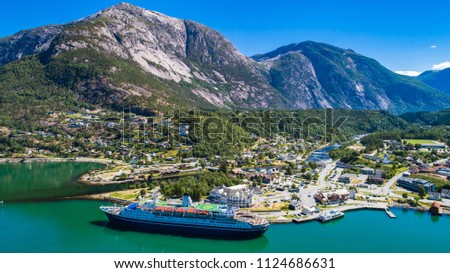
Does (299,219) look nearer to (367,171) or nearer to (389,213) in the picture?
(389,213)

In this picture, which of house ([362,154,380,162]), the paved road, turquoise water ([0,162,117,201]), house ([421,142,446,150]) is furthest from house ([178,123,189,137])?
house ([421,142,446,150])

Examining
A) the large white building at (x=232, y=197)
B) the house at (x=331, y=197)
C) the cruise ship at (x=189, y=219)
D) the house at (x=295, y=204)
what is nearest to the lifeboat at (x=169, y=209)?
the cruise ship at (x=189, y=219)

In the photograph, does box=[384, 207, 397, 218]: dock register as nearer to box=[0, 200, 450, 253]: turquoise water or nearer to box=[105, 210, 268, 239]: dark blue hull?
box=[0, 200, 450, 253]: turquoise water

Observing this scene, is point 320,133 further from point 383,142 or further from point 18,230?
point 18,230

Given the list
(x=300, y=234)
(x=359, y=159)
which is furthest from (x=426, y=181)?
(x=300, y=234)

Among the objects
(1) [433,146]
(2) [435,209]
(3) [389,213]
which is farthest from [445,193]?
(1) [433,146]

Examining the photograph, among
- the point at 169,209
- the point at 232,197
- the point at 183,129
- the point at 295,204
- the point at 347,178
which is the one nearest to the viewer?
the point at 169,209
